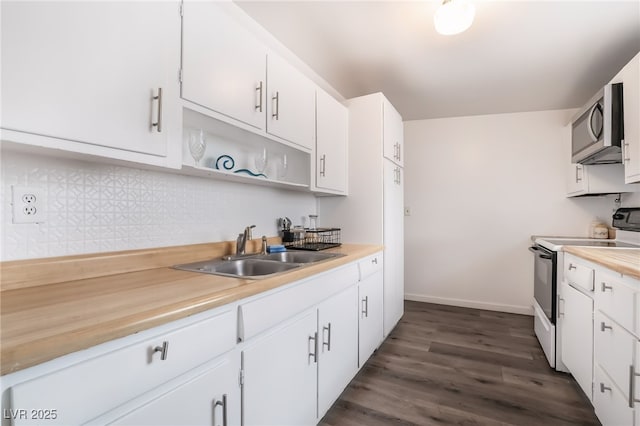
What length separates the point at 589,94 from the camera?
295cm

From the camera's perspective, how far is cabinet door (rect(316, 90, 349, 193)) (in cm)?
221

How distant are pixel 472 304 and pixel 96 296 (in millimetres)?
3825

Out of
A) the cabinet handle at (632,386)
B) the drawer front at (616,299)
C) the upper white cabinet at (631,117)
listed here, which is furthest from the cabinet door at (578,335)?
the upper white cabinet at (631,117)

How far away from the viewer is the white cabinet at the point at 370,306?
2.04 metres

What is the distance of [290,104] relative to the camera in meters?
1.87

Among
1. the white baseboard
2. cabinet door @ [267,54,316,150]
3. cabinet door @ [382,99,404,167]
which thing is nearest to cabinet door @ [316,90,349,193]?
cabinet door @ [267,54,316,150]

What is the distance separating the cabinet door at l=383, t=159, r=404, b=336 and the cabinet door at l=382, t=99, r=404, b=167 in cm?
8

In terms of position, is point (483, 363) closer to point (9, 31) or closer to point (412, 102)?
point (412, 102)

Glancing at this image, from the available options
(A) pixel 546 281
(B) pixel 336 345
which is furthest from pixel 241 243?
(A) pixel 546 281

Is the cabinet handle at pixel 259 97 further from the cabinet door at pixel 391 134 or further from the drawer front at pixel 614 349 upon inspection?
the drawer front at pixel 614 349

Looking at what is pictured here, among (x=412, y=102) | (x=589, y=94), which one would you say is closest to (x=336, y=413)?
(x=412, y=102)

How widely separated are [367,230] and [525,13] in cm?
178

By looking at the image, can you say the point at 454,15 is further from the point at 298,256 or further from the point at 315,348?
the point at 315,348

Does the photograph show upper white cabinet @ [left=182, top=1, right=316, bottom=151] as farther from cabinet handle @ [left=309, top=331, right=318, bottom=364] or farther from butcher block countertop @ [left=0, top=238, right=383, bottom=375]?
cabinet handle @ [left=309, top=331, right=318, bottom=364]
